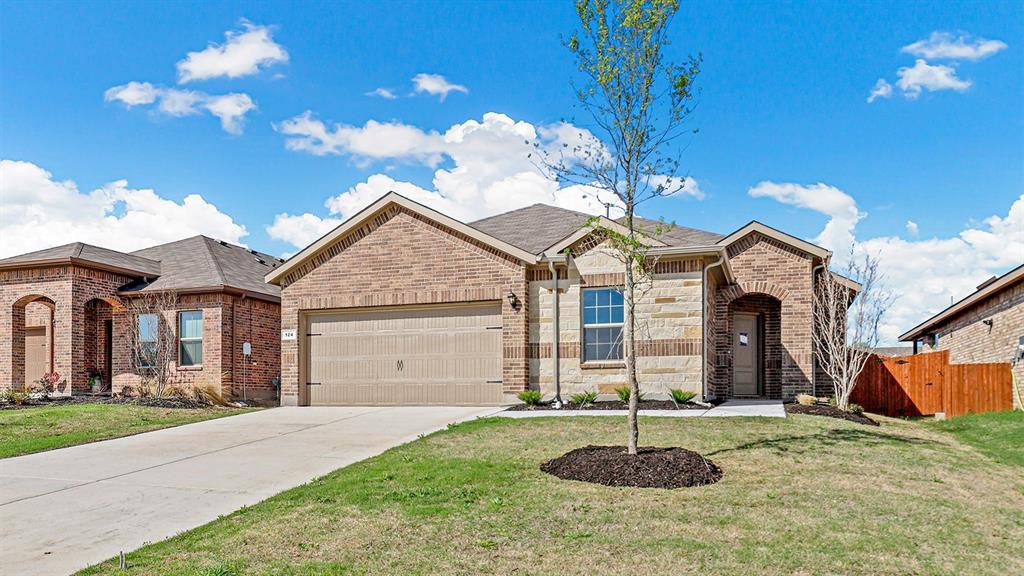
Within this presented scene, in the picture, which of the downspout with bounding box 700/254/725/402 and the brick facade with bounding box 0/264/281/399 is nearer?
the downspout with bounding box 700/254/725/402

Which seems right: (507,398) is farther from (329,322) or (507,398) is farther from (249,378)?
(249,378)

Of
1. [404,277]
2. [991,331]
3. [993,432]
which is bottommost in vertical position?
[993,432]

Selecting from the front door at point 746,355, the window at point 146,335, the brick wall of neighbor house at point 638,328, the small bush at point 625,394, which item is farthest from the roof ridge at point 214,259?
the front door at point 746,355

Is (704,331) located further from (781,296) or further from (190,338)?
(190,338)

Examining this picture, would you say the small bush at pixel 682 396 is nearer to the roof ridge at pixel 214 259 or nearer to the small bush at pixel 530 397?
the small bush at pixel 530 397

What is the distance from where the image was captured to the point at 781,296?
63.5 feet

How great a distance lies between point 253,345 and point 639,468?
1590 centimetres

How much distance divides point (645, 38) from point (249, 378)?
1616 centimetres

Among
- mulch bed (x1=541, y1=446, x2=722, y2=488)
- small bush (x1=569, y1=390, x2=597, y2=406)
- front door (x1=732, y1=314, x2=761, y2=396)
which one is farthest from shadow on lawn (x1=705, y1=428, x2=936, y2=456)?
front door (x1=732, y1=314, x2=761, y2=396)

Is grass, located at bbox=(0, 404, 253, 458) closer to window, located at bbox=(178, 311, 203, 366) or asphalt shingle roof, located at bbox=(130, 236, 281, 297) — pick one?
window, located at bbox=(178, 311, 203, 366)

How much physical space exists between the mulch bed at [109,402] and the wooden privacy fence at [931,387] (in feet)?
57.6

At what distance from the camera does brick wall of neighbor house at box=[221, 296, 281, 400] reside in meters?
21.2

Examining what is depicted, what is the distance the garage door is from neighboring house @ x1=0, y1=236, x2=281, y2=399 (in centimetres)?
407

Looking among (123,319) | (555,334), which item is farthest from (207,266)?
(555,334)
